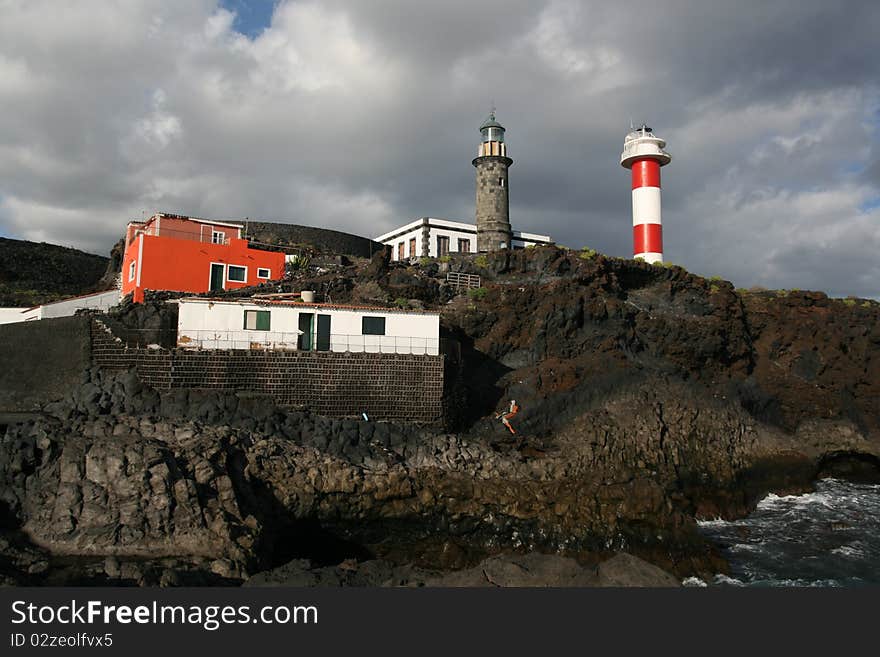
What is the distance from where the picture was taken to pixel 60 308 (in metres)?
26.2

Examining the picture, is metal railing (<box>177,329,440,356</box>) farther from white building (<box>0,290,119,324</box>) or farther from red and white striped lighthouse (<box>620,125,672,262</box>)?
red and white striped lighthouse (<box>620,125,672,262</box>)

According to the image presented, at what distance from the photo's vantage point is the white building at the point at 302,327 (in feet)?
59.3

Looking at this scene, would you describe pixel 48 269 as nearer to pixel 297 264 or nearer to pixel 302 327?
pixel 297 264

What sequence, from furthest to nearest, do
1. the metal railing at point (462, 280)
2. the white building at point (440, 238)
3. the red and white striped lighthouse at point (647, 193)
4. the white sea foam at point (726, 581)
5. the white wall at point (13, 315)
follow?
the white building at point (440, 238) < the red and white striped lighthouse at point (647, 193) < the white wall at point (13, 315) < the metal railing at point (462, 280) < the white sea foam at point (726, 581)

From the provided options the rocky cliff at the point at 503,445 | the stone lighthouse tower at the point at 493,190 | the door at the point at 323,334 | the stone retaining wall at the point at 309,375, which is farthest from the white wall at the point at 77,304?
the stone lighthouse tower at the point at 493,190

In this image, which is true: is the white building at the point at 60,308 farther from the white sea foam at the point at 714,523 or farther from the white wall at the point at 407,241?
the white sea foam at the point at 714,523

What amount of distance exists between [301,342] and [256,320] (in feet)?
5.32

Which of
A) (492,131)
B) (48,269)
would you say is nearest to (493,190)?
(492,131)

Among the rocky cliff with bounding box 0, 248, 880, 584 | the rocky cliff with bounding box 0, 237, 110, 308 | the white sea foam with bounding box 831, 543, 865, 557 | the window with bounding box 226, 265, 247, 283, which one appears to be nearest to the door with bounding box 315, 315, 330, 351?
the rocky cliff with bounding box 0, 248, 880, 584

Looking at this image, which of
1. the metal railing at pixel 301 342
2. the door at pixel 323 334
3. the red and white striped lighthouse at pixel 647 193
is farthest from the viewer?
the red and white striped lighthouse at pixel 647 193

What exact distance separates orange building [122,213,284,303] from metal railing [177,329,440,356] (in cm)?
954

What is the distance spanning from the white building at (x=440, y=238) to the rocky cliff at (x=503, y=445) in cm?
1293

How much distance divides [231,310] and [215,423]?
4.02 m

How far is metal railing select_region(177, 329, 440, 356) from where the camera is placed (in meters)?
17.9
